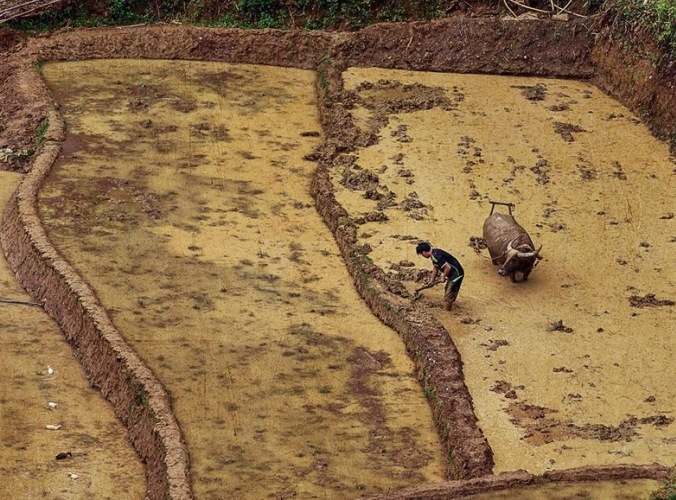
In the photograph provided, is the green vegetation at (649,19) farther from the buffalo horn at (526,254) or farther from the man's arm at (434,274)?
the man's arm at (434,274)

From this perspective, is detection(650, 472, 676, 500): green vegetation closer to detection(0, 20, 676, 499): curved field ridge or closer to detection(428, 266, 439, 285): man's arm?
detection(0, 20, 676, 499): curved field ridge

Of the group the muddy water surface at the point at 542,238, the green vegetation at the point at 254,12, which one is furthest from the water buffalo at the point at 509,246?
the green vegetation at the point at 254,12

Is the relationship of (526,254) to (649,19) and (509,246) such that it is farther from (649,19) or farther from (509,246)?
(649,19)

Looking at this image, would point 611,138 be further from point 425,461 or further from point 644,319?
point 425,461

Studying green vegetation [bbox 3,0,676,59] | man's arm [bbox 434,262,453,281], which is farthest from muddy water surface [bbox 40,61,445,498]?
green vegetation [bbox 3,0,676,59]

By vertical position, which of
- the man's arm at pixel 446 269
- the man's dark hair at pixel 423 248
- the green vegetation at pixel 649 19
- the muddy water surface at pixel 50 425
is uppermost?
the green vegetation at pixel 649 19

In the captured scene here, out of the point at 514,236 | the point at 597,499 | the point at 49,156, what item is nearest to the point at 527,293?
the point at 514,236

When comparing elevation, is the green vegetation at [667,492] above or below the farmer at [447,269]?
above
